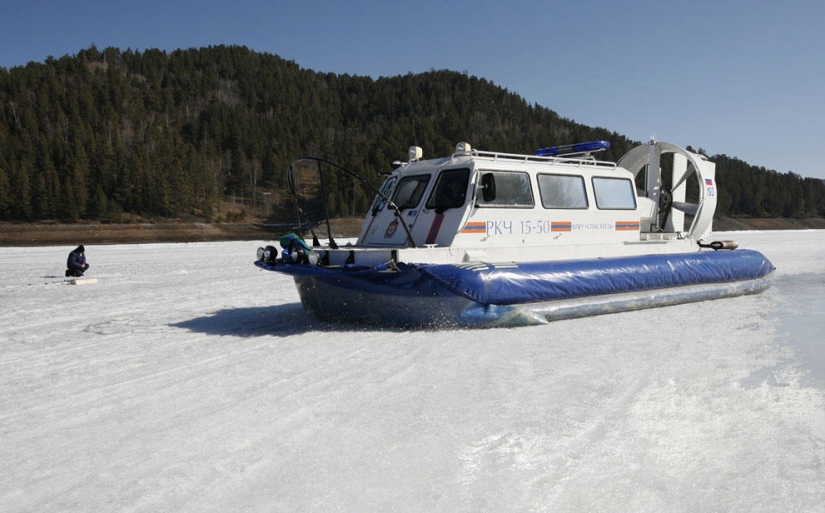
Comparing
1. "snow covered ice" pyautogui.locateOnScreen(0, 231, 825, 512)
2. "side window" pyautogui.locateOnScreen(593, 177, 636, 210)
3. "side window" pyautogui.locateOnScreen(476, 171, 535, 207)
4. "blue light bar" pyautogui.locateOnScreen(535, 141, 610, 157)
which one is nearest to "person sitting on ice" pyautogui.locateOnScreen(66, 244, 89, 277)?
"snow covered ice" pyautogui.locateOnScreen(0, 231, 825, 512)

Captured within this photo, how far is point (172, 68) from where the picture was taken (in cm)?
12250

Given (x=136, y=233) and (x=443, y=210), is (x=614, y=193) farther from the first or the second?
(x=136, y=233)

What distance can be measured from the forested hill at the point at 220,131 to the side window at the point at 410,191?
31824 mm

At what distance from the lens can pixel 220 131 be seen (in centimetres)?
9688

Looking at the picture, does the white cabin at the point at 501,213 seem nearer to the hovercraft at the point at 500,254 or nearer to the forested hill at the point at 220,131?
the hovercraft at the point at 500,254

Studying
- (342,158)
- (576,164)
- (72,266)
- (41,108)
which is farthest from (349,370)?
(41,108)

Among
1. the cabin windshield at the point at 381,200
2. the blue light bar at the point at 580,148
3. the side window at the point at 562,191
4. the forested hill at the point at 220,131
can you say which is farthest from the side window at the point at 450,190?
the forested hill at the point at 220,131

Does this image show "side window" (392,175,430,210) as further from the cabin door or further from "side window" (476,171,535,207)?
"side window" (476,171,535,207)

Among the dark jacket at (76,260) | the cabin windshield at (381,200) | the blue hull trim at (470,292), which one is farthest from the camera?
the dark jacket at (76,260)

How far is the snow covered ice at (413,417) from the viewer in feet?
9.12

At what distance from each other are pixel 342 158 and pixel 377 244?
78.9m

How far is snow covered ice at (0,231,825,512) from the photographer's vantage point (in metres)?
2.78

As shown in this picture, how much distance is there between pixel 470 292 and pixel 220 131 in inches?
3820

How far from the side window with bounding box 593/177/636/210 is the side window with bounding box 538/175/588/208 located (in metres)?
0.31
